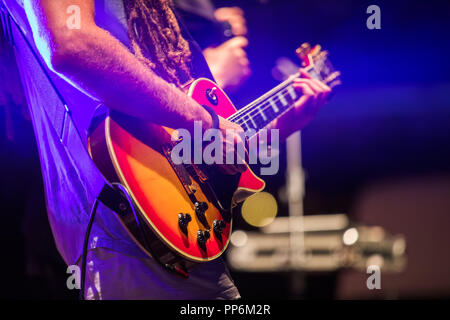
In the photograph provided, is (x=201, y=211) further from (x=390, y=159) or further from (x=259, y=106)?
(x=390, y=159)

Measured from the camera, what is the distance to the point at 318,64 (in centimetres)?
180

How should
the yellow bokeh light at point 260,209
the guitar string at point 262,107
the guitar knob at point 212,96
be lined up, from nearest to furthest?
the guitar knob at point 212,96
the guitar string at point 262,107
the yellow bokeh light at point 260,209

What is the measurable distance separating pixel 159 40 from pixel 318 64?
2.59ft

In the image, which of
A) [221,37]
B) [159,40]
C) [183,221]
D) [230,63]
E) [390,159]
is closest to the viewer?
[183,221]

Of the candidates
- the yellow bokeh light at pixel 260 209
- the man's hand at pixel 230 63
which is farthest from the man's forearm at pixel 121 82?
the yellow bokeh light at pixel 260 209

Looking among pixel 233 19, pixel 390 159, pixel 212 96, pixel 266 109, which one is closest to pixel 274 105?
pixel 266 109

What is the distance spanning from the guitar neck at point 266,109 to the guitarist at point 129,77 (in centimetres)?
18

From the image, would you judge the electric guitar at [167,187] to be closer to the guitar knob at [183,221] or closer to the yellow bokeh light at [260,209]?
the guitar knob at [183,221]

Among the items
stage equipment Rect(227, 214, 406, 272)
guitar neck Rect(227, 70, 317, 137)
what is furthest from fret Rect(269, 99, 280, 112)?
stage equipment Rect(227, 214, 406, 272)

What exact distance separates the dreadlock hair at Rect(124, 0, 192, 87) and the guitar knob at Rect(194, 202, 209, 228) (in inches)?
15.0

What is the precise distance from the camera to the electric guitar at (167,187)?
97cm

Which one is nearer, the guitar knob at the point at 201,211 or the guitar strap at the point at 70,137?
the guitar strap at the point at 70,137

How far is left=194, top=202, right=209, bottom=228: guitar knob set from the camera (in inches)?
44.3
